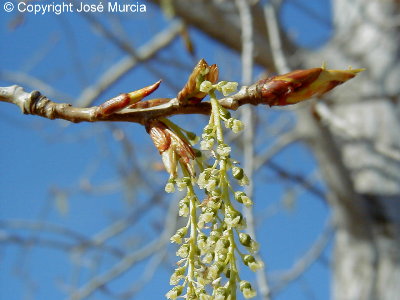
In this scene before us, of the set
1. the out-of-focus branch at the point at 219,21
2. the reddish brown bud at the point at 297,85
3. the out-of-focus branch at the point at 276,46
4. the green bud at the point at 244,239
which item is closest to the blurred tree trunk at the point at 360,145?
the out-of-focus branch at the point at 219,21

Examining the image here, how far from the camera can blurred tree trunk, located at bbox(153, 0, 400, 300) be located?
87.5 inches

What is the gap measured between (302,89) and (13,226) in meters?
1.87

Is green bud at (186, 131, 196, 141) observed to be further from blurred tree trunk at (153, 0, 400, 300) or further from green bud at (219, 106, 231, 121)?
blurred tree trunk at (153, 0, 400, 300)

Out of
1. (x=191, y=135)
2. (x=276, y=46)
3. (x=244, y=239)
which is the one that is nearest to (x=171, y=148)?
(x=191, y=135)

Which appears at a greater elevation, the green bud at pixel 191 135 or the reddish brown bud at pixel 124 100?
the reddish brown bud at pixel 124 100

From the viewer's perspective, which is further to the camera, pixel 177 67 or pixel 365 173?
pixel 365 173

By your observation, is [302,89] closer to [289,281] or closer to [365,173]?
[365,173]

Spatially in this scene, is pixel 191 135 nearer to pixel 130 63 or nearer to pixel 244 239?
pixel 244 239

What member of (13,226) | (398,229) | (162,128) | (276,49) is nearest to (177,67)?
(276,49)

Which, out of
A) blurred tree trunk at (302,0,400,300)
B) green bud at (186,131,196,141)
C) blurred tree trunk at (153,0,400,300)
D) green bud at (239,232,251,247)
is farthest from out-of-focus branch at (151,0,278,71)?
green bud at (239,232,251,247)

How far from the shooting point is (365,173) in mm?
2422

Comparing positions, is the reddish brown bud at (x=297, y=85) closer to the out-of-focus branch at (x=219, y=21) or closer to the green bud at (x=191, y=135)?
the green bud at (x=191, y=135)

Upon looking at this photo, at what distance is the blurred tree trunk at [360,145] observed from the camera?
222 centimetres

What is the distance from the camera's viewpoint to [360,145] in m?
2.39
